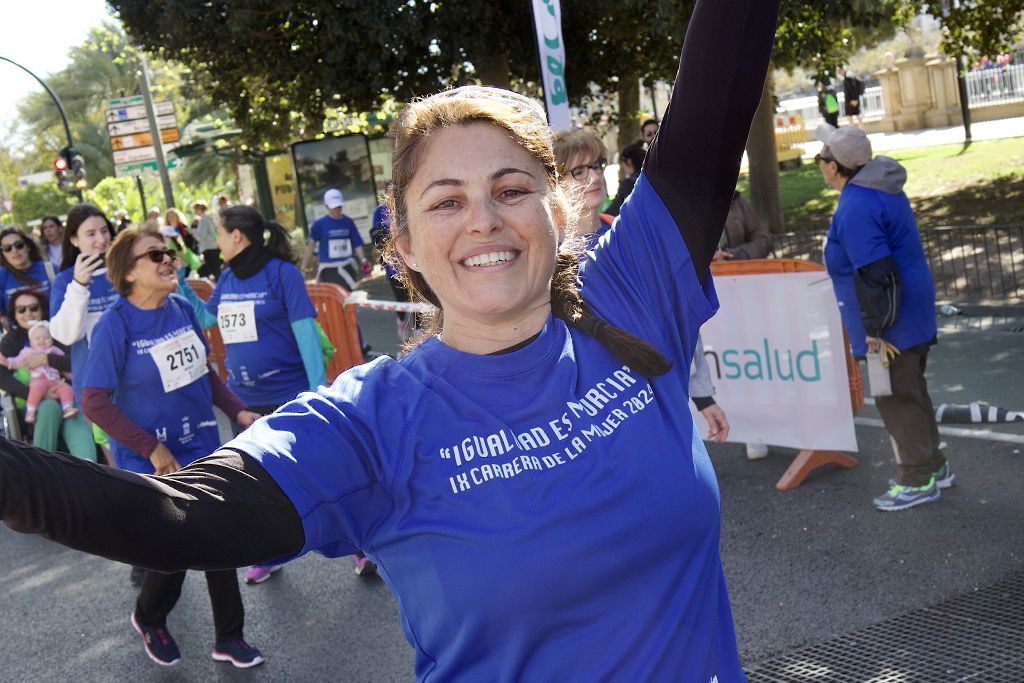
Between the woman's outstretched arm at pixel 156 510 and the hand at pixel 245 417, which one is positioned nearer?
the woman's outstretched arm at pixel 156 510

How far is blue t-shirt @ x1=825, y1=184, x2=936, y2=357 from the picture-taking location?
629 cm

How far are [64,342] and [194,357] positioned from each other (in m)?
1.75

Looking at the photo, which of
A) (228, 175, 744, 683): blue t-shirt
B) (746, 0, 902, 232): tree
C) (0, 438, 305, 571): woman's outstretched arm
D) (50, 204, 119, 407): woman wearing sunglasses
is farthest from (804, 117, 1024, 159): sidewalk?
(0, 438, 305, 571): woman's outstretched arm

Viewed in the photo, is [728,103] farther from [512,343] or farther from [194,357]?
[194,357]

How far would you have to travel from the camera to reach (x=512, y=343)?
1914 millimetres

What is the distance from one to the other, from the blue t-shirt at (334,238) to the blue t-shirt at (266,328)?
31.2ft

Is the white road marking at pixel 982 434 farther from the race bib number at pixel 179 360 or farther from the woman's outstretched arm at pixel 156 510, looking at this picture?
the woman's outstretched arm at pixel 156 510

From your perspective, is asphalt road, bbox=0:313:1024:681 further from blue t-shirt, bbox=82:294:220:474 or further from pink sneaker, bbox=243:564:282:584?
blue t-shirt, bbox=82:294:220:474

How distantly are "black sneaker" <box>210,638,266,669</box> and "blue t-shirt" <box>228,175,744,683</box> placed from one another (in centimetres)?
398

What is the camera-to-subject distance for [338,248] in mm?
16016

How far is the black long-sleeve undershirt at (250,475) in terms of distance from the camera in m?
1.32

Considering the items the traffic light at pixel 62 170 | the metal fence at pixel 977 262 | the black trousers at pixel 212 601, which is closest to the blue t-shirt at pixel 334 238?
the metal fence at pixel 977 262

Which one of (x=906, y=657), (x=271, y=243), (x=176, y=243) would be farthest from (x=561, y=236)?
(x=176, y=243)

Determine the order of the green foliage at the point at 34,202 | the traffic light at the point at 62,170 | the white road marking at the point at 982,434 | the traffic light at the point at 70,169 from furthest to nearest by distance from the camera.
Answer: the green foliage at the point at 34,202
the traffic light at the point at 62,170
the traffic light at the point at 70,169
the white road marking at the point at 982,434
